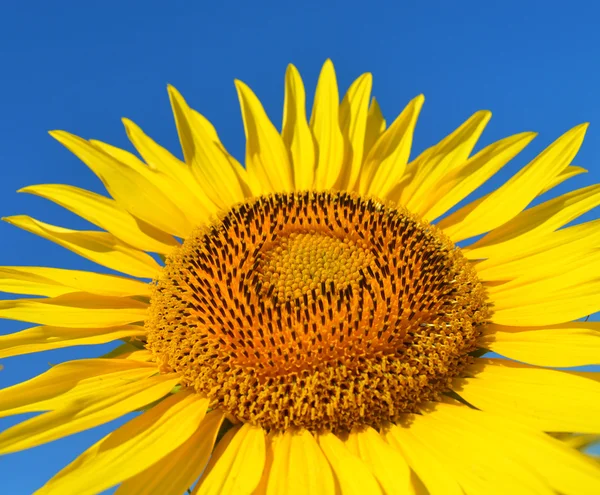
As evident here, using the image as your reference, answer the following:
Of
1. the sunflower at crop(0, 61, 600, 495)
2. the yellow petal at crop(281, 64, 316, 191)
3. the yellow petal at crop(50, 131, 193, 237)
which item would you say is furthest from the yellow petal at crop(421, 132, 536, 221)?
the yellow petal at crop(50, 131, 193, 237)

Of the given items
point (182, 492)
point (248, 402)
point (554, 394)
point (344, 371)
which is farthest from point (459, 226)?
point (182, 492)

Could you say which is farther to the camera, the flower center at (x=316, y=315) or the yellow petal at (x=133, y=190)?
the yellow petal at (x=133, y=190)

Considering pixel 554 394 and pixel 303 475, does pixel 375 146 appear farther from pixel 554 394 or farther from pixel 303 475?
pixel 303 475

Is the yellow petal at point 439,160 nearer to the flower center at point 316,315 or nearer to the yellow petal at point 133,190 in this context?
the flower center at point 316,315

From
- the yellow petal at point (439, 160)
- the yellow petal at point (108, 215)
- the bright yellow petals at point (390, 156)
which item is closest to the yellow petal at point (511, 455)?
the yellow petal at point (439, 160)

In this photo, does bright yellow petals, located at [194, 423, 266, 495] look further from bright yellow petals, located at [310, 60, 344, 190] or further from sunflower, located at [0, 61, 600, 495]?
bright yellow petals, located at [310, 60, 344, 190]

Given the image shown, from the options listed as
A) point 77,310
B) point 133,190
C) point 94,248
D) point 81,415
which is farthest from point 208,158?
point 81,415
